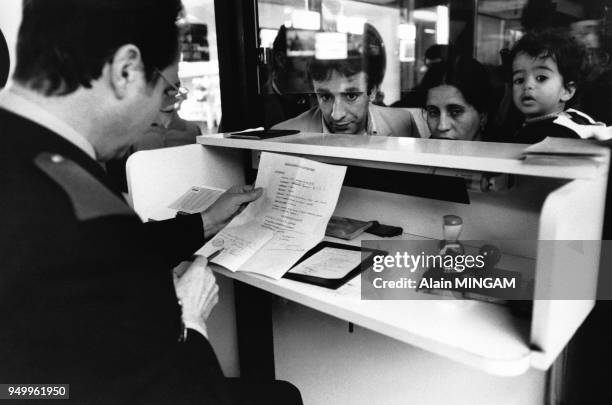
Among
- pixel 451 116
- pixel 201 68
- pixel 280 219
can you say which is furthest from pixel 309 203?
pixel 201 68

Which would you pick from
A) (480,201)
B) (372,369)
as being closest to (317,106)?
(480,201)

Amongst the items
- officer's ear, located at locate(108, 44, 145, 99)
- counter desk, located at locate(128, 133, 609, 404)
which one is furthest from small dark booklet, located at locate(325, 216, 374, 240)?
officer's ear, located at locate(108, 44, 145, 99)

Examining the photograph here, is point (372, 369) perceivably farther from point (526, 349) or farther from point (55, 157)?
point (55, 157)

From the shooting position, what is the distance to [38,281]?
74cm

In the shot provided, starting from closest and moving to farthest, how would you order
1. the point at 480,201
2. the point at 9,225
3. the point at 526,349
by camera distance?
the point at 9,225 < the point at 526,349 < the point at 480,201

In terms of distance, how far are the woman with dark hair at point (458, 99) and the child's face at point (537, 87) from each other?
0.35ft

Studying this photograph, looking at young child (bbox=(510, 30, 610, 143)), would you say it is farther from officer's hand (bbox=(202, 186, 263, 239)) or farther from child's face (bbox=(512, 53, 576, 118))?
officer's hand (bbox=(202, 186, 263, 239))

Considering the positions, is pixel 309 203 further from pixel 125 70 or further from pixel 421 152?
pixel 125 70

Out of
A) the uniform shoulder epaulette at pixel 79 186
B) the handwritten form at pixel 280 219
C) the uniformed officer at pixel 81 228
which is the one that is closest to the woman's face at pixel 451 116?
the handwritten form at pixel 280 219

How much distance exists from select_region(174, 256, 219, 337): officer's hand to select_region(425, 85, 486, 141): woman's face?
902mm

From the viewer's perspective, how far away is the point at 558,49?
4.44 ft

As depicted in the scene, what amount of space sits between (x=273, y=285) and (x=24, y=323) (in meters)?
0.54

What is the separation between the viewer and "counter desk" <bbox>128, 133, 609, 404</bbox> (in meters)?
0.87

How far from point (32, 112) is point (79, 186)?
0.47 ft
